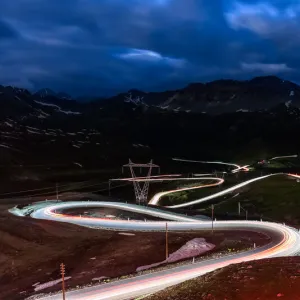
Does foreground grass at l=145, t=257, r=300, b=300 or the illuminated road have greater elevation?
foreground grass at l=145, t=257, r=300, b=300

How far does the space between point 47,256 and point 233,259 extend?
113 ft

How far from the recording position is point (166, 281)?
59.4 metres

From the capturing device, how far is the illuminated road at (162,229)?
5653cm

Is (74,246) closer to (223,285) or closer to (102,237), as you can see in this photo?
(102,237)

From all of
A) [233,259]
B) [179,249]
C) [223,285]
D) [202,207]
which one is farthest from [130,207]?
[223,285]

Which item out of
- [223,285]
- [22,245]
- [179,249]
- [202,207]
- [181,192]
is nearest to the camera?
[223,285]

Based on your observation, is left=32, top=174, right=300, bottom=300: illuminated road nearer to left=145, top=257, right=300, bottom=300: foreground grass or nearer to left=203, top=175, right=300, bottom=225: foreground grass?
Result: left=145, top=257, right=300, bottom=300: foreground grass

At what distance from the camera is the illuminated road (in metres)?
56.5

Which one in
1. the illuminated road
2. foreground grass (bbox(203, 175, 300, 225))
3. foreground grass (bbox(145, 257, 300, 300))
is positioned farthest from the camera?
foreground grass (bbox(203, 175, 300, 225))

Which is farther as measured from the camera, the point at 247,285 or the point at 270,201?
the point at 270,201

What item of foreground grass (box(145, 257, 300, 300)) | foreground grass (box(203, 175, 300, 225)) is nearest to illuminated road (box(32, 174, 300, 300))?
foreground grass (box(145, 257, 300, 300))

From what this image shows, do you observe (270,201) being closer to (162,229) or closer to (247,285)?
(162,229)

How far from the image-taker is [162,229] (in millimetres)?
100875

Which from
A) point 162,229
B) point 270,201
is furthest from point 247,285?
point 270,201
